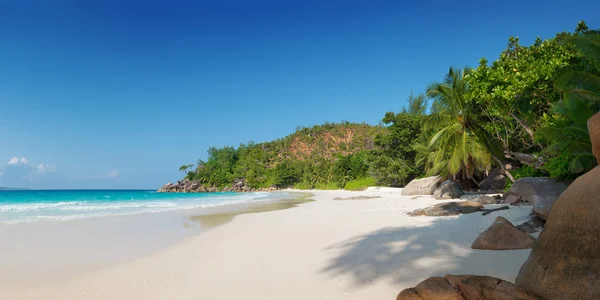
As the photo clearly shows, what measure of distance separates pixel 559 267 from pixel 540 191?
21.0ft

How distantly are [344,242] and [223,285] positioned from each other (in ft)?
10.7

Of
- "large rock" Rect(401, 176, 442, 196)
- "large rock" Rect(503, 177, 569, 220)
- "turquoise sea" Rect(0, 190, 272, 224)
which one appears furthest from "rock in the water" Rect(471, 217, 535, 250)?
"large rock" Rect(401, 176, 442, 196)

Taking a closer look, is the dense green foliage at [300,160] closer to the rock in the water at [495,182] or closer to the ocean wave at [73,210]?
the rock in the water at [495,182]

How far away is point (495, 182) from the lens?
24.7m

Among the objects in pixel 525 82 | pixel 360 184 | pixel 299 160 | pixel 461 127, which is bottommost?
pixel 360 184

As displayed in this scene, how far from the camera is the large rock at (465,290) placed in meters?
3.15

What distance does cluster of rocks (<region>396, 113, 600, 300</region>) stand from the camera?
3.02 m

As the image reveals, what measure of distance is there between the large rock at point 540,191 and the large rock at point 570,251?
453cm

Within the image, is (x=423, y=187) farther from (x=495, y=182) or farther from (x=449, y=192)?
(x=449, y=192)

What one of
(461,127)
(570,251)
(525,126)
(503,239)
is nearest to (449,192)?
(461,127)

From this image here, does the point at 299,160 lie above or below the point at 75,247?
above

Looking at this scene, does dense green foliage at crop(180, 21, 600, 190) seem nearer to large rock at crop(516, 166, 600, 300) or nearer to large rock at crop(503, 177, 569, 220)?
large rock at crop(503, 177, 569, 220)

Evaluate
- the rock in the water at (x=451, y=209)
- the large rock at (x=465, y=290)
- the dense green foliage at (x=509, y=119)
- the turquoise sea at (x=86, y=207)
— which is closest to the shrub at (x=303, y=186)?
the dense green foliage at (x=509, y=119)

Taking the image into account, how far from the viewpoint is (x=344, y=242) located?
285 inches
